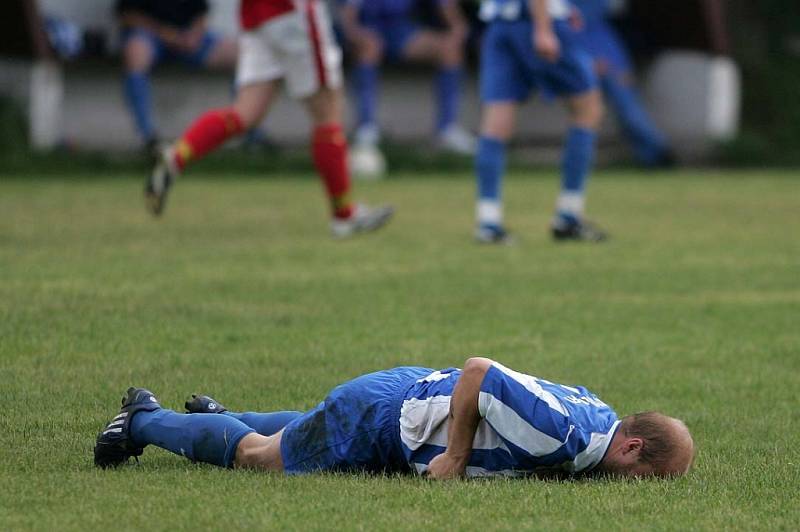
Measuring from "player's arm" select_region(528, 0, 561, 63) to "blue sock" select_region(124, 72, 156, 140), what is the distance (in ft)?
22.7

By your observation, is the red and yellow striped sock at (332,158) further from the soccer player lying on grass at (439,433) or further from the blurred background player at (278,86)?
the soccer player lying on grass at (439,433)

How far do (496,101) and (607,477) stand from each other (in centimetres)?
582

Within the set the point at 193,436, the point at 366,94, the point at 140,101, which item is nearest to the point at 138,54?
the point at 140,101

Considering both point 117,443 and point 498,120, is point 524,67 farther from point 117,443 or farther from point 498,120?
point 117,443

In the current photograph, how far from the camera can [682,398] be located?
577cm

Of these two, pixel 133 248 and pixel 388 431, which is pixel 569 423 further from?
pixel 133 248

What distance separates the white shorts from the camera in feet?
32.3

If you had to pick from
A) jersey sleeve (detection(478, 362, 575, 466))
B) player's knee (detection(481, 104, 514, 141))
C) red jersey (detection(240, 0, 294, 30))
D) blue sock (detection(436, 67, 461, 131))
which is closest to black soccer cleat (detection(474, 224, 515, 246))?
player's knee (detection(481, 104, 514, 141))

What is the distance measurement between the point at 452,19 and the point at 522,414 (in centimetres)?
Result: 1352

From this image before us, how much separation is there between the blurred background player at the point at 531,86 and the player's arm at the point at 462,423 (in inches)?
212

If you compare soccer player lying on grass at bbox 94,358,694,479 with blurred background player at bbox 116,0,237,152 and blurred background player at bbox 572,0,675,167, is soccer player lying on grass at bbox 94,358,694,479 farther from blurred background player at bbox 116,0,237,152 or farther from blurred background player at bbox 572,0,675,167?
blurred background player at bbox 572,0,675,167

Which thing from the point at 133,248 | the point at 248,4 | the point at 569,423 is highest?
the point at 248,4

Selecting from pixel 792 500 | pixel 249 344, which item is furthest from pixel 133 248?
pixel 792 500

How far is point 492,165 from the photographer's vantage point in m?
10.2
